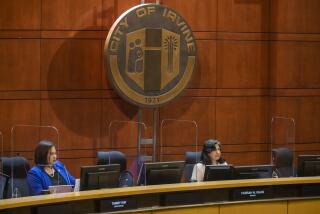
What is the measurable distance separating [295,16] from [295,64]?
59 centimetres

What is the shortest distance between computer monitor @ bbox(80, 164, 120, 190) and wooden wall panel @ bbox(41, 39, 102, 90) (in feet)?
8.08

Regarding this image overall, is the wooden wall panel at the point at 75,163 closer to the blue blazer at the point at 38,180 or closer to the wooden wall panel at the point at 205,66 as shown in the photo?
the wooden wall panel at the point at 205,66

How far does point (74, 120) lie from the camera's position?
295 inches

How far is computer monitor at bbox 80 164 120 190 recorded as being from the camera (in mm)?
5039

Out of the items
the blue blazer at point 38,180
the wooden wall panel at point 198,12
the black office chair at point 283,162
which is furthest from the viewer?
the wooden wall panel at point 198,12

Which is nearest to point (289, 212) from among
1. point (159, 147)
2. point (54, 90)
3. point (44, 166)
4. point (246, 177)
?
point (246, 177)

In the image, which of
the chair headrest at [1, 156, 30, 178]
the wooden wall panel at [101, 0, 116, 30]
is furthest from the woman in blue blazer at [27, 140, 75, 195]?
the wooden wall panel at [101, 0, 116, 30]

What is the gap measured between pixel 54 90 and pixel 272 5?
2875mm

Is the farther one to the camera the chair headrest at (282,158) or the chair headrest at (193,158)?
the chair headrest at (282,158)

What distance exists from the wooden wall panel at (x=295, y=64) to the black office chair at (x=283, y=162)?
1380mm

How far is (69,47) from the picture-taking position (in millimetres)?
7434

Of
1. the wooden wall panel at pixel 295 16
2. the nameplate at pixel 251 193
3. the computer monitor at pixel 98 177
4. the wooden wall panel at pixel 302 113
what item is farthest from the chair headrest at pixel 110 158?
the wooden wall panel at pixel 295 16

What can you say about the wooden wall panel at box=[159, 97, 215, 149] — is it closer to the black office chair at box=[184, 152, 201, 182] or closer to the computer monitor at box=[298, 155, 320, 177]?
the black office chair at box=[184, 152, 201, 182]

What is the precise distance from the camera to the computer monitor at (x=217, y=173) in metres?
5.52
